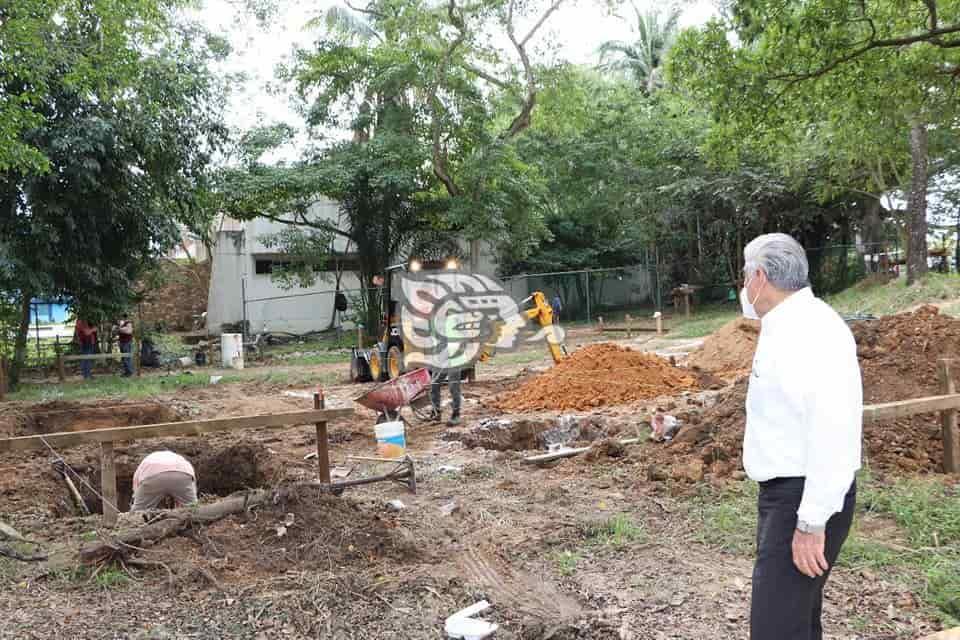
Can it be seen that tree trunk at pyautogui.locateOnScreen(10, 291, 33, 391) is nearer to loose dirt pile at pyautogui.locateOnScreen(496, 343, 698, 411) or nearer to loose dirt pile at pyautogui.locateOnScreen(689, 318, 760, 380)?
loose dirt pile at pyautogui.locateOnScreen(496, 343, 698, 411)

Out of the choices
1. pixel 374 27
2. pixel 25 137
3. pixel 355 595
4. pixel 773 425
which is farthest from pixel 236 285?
pixel 773 425

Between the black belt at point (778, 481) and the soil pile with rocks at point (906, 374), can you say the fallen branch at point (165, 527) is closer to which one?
the black belt at point (778, 481)

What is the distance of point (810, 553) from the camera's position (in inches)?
87.8

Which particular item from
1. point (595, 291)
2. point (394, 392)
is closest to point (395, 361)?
point (394, 392)

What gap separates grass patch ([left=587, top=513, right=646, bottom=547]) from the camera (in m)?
4.82

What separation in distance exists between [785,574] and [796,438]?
0.44 m

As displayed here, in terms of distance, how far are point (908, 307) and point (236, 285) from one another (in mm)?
20563

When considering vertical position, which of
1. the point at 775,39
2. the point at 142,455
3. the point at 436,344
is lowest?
the point at 142,455

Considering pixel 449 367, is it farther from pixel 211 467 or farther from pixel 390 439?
pixel 211 467

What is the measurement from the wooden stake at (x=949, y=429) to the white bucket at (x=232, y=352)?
1618cm

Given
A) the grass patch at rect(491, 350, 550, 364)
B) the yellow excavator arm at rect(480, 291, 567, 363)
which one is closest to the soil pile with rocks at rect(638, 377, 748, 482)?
the yellow excavator arm at rect(480, 291, 567, 363)

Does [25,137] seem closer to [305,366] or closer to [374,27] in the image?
[305,366]

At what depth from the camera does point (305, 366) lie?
18.5 metres

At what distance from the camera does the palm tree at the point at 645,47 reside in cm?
3353
